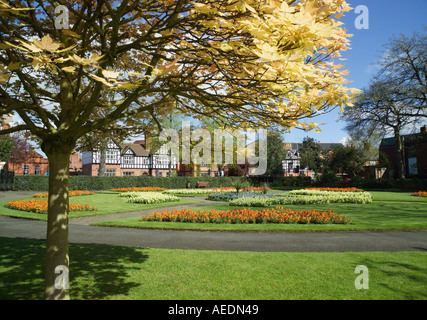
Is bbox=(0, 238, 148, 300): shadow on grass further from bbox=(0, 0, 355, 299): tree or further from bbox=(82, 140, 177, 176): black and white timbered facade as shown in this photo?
bbox=(82, 140, 177, 176): black and white timbered facade

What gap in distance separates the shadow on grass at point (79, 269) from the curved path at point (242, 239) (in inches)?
42.9

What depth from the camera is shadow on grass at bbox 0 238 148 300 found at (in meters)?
4.34

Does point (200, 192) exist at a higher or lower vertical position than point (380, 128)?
lower

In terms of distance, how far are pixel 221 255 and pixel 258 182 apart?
3610 centimetres

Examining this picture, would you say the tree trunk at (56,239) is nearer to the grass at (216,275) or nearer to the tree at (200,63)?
the tree at (200,63)

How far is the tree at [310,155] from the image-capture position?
48.8 m

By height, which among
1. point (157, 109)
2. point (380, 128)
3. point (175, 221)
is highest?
point (380, 128)

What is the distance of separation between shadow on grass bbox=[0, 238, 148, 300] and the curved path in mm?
1090

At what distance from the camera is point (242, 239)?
8461 mm
